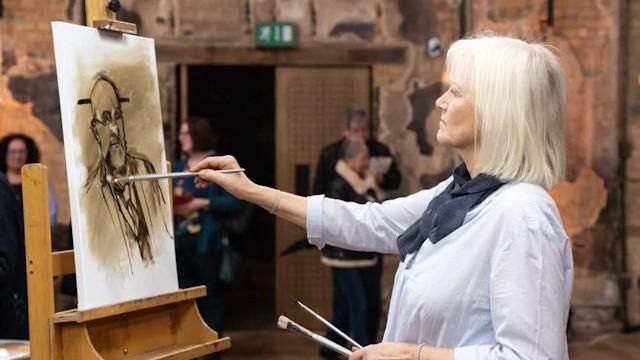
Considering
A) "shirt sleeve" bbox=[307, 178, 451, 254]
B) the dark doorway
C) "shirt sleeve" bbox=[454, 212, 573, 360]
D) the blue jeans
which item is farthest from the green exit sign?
"shirt sleeve" bbox=[454, 212, 573, 360]

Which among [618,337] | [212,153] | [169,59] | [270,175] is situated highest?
[169,59]

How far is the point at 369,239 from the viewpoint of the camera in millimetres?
2436

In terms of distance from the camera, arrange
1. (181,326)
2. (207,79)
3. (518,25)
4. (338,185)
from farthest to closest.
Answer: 1. (207,79)
2. (518,25)
3. (338,185)
4. (181,326)

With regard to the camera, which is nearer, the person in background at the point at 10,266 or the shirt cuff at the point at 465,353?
the shirt cuff at the point at 465,353

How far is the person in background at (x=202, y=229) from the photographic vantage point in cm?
486

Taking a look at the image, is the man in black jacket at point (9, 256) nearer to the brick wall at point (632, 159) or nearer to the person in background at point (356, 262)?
the person in background at point (356, 262)

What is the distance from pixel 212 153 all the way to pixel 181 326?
2.15 m

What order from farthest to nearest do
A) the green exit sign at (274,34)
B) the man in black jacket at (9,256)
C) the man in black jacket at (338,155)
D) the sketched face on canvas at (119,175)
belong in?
1. the green exit sign at (274,34)
2. the man in black jacket at (338,155)
3. the man in black jacket at (9,256)
4. the sketched face on canvas at (119,175)

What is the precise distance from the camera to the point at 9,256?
137 inches

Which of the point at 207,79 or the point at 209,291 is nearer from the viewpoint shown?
the point at 209,291

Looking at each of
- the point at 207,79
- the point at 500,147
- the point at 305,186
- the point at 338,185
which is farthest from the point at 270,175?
the point at 500,147

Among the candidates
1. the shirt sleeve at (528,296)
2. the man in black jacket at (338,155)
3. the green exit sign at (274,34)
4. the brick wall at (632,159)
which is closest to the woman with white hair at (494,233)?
the shirt sleeve at (528,296)

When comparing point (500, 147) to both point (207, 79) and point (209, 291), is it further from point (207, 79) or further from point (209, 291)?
point (207, 79)

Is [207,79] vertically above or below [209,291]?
above
